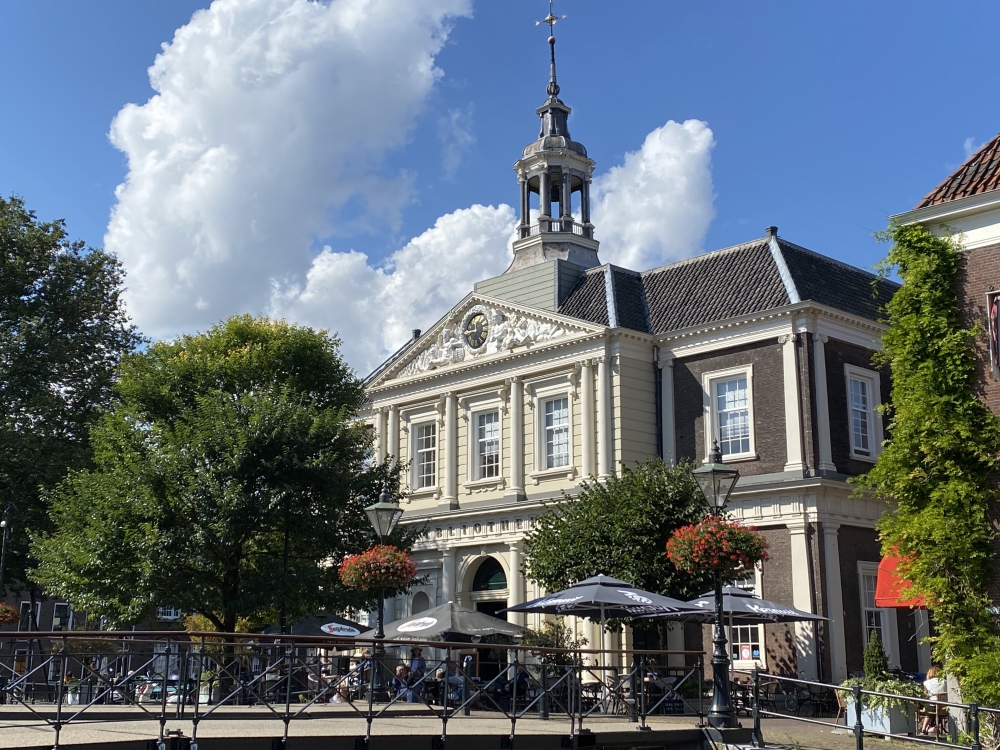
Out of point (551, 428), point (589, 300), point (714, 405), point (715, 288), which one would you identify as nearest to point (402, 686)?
point (714, 405)

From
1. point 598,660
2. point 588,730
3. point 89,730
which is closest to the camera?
point 89,730

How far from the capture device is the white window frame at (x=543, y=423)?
34.4m

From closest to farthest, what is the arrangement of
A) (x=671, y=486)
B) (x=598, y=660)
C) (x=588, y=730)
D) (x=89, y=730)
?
1. (x=89, y=730)
2. (x=588, y=730)
3. (x=671, y=486)
4. (x=598, y=660)

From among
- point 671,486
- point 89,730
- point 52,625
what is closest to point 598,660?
point 671,486

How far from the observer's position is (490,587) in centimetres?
3675

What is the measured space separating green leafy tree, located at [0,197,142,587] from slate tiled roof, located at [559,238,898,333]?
1669 cm

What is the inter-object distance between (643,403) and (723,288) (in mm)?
4348

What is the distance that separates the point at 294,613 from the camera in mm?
29328

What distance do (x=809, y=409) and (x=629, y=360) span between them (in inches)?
234

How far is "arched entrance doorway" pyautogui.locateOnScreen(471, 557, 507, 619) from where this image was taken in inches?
1426

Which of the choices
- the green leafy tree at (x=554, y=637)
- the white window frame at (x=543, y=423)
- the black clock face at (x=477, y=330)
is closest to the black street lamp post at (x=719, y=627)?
Answer: the green leafy tree at (x=554, y=637)

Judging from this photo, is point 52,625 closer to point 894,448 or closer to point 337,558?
point 337,558

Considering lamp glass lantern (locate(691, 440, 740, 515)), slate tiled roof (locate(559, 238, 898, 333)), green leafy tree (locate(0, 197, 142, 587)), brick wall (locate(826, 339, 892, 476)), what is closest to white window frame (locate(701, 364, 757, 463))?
slate tiled roof (locate(559, 238, 898, 333))

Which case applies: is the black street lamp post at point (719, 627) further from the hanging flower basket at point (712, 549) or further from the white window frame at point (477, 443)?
the white window frame at point (477, 443)
